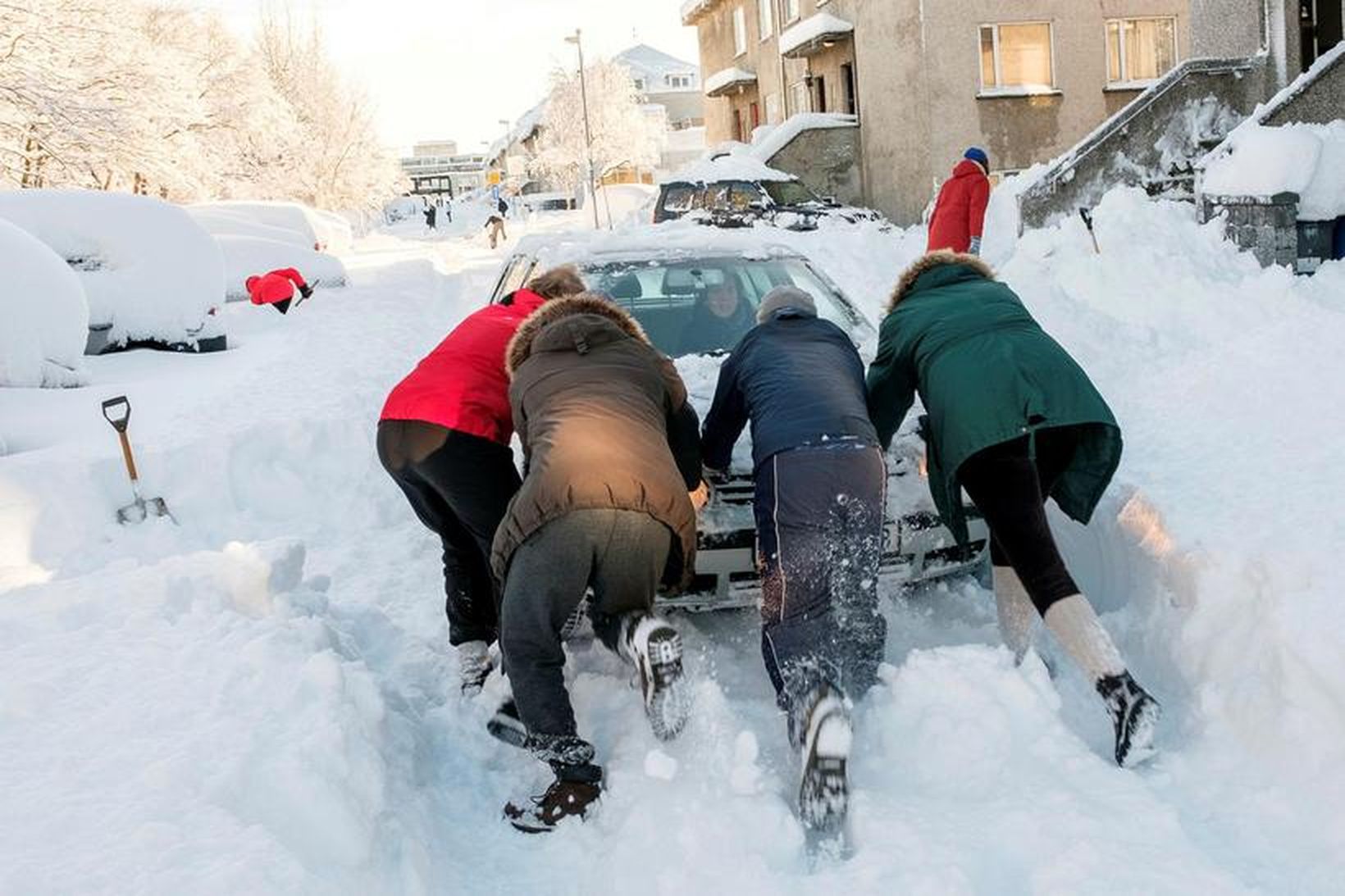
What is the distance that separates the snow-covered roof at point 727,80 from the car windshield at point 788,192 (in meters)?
16.8

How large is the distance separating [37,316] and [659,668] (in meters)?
6.83

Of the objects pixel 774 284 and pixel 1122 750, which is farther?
pixel 774 284

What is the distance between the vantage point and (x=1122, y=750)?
10.3 feet

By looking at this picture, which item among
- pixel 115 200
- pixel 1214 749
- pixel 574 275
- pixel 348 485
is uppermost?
pixel 115 200

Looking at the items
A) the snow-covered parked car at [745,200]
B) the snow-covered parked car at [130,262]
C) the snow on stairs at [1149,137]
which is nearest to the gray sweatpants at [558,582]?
the snow-covered parked car at [130,262]

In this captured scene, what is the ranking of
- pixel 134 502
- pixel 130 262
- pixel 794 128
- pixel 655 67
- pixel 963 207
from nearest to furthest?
1. pixel 134 502
2. pixel 963 207
3. pixel 130 262
4. pixel 794 128
5. pixel 655 67

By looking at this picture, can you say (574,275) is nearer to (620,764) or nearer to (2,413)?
(620,764)

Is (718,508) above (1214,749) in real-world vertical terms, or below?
above

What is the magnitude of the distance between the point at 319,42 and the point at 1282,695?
55.5 metres

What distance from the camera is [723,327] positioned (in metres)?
5.43

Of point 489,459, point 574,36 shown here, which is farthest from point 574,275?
point 574,36

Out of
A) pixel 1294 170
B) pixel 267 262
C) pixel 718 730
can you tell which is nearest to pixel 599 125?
pixel 267 262

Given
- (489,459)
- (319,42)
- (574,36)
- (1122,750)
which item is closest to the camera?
(1122,750)

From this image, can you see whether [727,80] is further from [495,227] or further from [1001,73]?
[1001,73]
